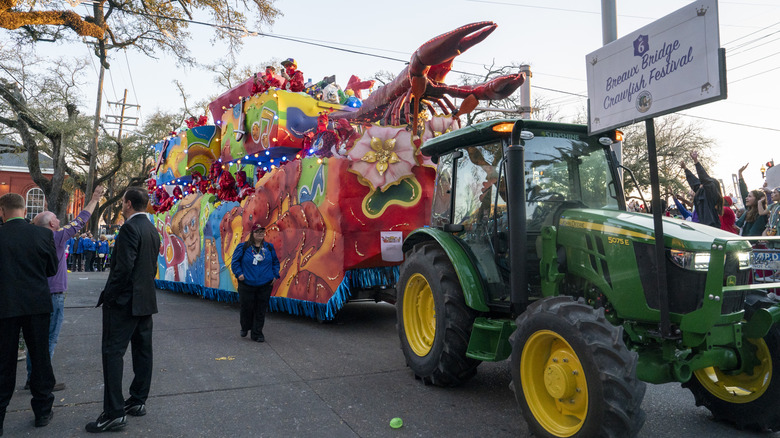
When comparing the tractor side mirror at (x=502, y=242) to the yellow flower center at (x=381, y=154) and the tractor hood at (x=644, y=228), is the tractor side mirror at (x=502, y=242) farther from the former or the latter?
the yellow flower center at (x=381, y=154)

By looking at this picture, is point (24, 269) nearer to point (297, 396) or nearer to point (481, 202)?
point (297, 396)

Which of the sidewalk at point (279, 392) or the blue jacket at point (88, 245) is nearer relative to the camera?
the sidewalk at point (279, 392)

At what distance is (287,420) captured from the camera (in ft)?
12.9

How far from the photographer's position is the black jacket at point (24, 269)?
3807 mm

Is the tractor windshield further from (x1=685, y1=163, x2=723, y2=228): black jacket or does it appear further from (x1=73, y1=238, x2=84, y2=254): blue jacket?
(x1=73, y1=238, x2=84, y2=254): blue jacket

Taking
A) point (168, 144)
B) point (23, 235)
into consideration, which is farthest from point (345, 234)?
point (168, 144)

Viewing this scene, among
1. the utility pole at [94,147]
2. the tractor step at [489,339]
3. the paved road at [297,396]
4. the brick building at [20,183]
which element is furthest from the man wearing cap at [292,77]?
the brick building at [20,183]

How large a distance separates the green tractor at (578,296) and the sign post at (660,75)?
23cm

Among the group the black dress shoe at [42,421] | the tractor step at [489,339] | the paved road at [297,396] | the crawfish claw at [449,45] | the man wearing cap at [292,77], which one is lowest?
the paved road at [297,396]

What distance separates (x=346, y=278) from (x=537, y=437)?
14.2 feet

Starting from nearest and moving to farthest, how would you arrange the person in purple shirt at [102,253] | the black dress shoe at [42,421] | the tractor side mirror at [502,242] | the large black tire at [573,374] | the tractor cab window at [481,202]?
the large black tire at [573,374]
the black dress shoe at [42,421]
the tractor side mirror at [502,242]
the tractor cab window at [481,202]
the person in purple shirt at [102,253]

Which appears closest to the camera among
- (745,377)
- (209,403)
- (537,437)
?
(537,437)

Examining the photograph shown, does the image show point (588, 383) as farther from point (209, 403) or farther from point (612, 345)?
point (209, 403)

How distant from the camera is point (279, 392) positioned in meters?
4.61
